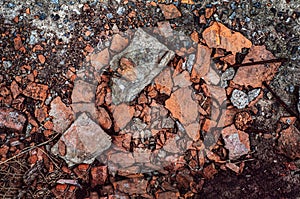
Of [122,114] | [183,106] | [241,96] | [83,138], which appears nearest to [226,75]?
[241,96]

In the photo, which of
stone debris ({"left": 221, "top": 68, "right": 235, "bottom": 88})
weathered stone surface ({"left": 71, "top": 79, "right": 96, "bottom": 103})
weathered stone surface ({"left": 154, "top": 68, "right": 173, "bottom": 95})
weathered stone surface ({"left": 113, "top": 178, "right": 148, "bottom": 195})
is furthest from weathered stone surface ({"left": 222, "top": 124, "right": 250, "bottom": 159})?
weathered stone surface ({"left": 71, "top": 79, "right": 96, "bottom": 103})

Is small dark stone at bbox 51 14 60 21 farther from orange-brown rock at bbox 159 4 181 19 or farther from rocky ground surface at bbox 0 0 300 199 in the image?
orange-brown rock at bbox 159 4 181 19

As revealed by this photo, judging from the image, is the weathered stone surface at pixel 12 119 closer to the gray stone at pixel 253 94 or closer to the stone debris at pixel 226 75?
the stone debris at pixel 226 75

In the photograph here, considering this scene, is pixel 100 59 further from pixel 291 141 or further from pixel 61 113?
pixel 291 141

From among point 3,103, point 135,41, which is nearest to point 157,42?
point 135,41

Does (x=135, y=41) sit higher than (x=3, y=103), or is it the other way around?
(x=135, y=41)

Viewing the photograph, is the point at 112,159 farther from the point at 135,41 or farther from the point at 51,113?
the point at 135,41
